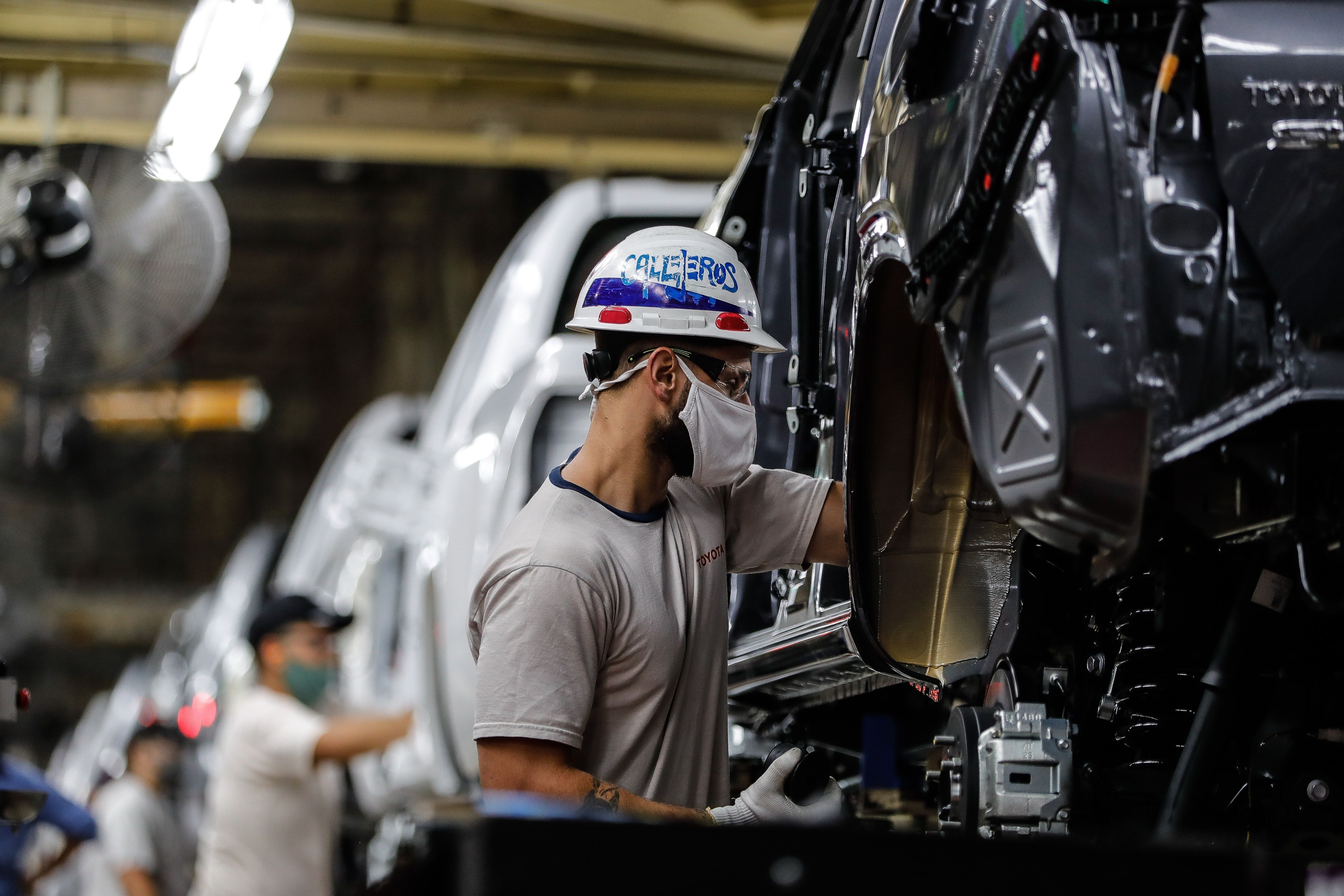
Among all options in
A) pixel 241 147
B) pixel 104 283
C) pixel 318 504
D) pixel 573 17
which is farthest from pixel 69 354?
pixel 318 504

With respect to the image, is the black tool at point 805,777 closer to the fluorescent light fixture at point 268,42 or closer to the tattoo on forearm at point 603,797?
the tattoo on forearm at point 603,797

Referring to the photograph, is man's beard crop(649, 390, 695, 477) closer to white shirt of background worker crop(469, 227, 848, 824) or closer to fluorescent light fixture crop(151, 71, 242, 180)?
white shirt of background worker crop(469, 227, 848, 824)

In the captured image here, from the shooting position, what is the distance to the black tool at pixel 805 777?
2770 mm

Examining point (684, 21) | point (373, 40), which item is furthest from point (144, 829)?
point (684, 21)

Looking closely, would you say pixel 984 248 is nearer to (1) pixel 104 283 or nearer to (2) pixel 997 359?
(2) pixel 997 359

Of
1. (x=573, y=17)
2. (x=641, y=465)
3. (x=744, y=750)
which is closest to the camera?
(x=641, y=465)

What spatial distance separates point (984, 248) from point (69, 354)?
5.16 metres

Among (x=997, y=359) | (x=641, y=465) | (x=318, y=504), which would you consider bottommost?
(x=318, y=504)

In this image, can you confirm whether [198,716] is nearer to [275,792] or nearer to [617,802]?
[275,792]

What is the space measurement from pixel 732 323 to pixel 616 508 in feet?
1.29

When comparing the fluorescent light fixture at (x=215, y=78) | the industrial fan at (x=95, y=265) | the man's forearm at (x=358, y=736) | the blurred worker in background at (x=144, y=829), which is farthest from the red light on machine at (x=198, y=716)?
the man's forearm at (x=358, y=736)

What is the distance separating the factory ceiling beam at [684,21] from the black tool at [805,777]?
6.59 m

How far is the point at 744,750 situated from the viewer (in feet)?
14.6

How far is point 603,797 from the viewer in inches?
106
